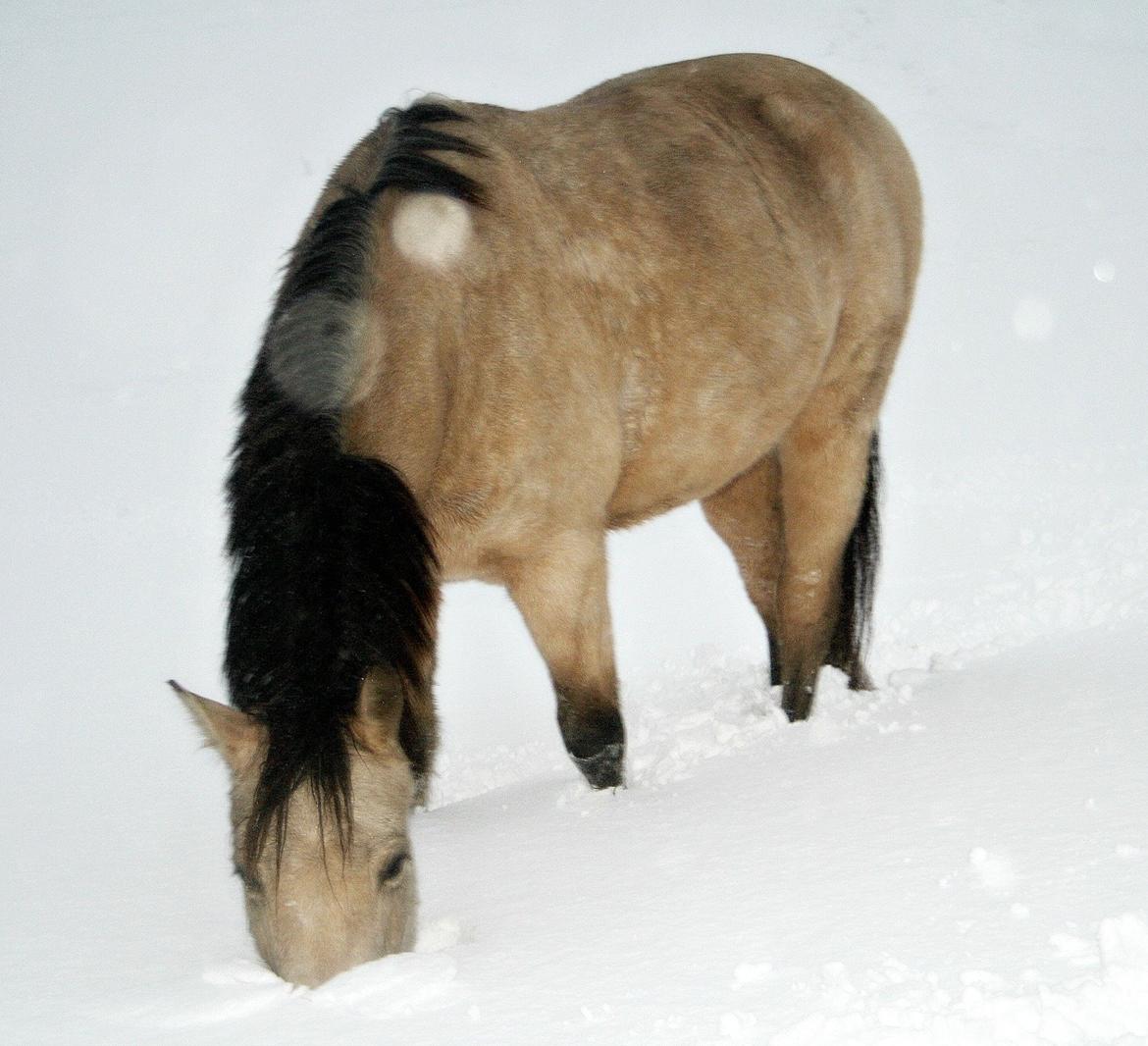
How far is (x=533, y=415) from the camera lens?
298 cm

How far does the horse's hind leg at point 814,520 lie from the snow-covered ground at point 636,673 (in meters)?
0.22

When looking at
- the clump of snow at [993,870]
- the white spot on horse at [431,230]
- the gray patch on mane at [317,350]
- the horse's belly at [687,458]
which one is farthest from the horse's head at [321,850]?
the horse's belly at [687,458]

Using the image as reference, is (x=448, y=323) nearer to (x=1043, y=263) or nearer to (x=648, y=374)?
(x=648, y=374)

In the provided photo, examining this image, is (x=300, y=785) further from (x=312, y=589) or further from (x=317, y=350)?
(x=317, y=350)

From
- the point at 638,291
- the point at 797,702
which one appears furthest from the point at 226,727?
the point at 797,702

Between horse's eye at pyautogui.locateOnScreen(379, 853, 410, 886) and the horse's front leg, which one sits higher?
horse's eye at pyautogui.locateOnScreen(379, 853, 410, 886)

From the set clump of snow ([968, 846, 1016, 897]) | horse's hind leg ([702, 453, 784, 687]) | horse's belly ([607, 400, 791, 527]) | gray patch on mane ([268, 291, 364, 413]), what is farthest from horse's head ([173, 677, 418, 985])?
horse's hind leg ([702, 453, 784, 687])

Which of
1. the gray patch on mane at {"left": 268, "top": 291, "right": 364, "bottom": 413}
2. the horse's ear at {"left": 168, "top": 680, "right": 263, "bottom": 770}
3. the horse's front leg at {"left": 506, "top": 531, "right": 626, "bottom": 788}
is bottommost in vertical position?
the horse's front leg at {"left": 506, "top": 531, "right": 626, "bottom": 788}

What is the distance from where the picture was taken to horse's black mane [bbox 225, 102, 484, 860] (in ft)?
6.59

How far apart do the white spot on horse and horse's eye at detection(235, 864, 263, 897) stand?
144 cm

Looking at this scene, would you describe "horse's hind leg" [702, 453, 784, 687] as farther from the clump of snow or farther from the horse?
the clump of snow

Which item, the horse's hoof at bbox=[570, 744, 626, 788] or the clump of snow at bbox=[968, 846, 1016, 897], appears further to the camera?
the horse's hoof at bbox=[570, 744, 626, 788]

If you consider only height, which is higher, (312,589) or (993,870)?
(312,589)

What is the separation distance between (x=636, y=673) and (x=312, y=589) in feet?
11.3
